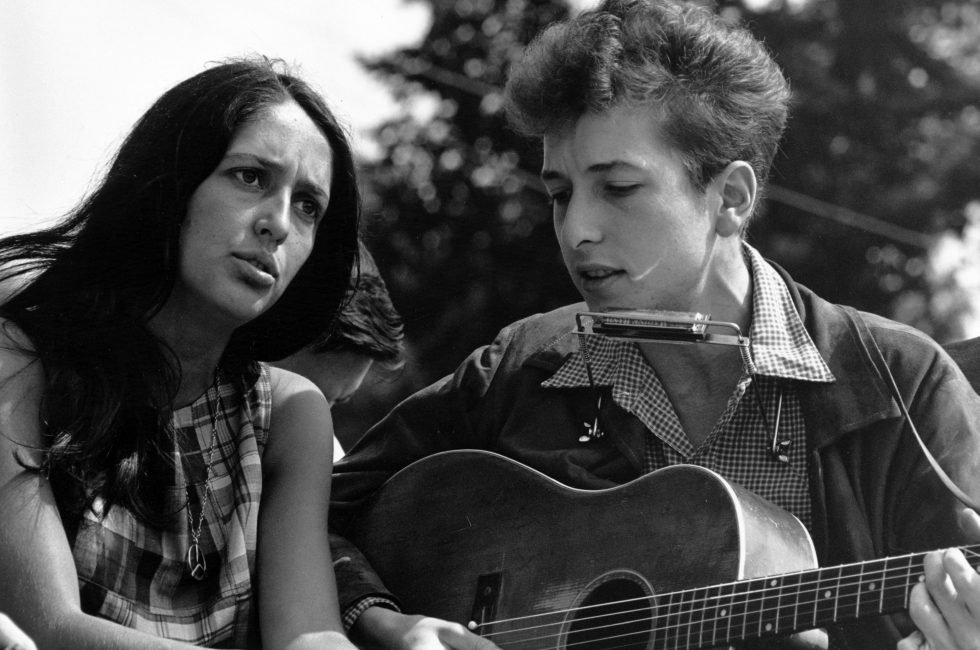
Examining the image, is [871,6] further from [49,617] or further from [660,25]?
[49,617]

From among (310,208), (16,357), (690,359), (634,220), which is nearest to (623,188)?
(634,220)

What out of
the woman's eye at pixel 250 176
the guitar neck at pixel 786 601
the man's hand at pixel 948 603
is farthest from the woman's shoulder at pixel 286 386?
the man's hand at pixel 948 603

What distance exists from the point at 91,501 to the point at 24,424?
16 centimetres

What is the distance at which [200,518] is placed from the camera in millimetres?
2025

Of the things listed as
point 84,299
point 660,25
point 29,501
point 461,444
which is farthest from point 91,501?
point 660,25

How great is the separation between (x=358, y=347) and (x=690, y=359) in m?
0.92

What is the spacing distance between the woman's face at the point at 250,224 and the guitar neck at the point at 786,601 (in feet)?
2.68

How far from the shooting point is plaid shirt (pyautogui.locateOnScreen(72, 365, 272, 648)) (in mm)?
1884

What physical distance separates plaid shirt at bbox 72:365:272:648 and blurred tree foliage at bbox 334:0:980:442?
81 centimetres

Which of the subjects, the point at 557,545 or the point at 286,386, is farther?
the point at 286,386

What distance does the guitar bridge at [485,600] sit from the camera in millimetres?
2088

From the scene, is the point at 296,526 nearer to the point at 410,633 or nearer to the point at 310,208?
the point at 410,633

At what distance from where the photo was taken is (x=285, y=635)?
196cm

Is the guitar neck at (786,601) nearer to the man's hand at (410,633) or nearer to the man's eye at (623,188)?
the man's hand at (410,633)
